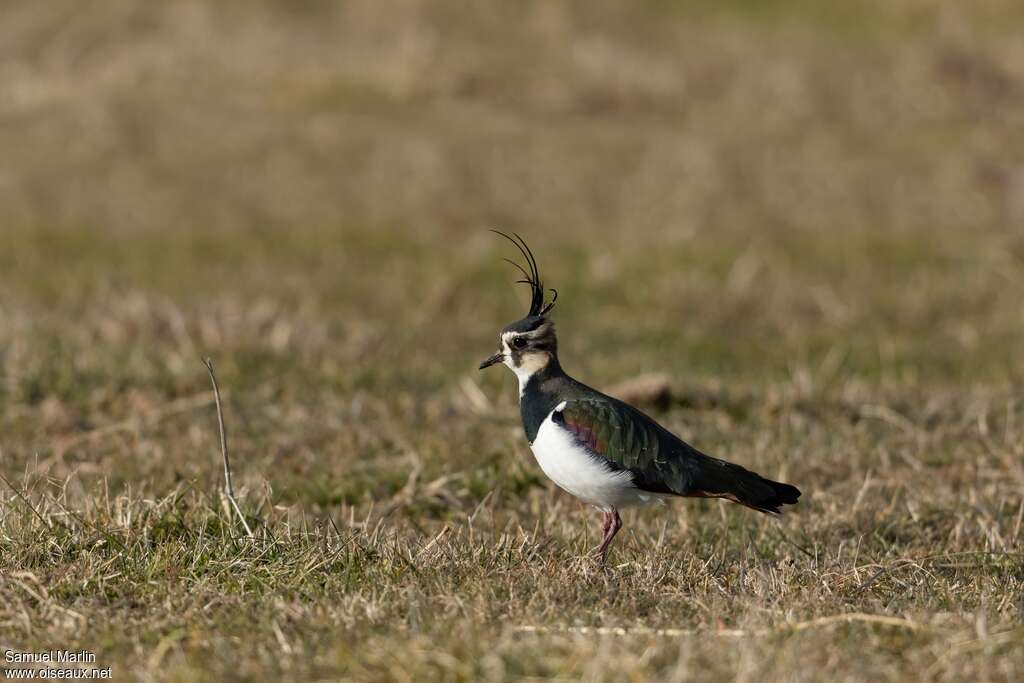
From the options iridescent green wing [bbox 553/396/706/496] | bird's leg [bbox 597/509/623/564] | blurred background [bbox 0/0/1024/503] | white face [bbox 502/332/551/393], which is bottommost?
blurred background [bbox 0/0/1024/503]

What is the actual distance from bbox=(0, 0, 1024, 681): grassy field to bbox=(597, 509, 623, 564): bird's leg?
0.13 meters

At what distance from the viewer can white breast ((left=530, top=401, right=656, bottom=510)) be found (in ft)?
14.5

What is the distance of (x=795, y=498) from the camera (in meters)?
4.57

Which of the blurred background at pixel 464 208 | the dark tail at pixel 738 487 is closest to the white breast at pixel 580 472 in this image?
the dark tail at pixel 738 487

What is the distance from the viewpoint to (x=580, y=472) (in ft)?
14.5

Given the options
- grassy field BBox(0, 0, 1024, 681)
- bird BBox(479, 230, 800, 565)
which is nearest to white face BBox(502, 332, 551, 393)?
bird BBox(479, 230, 800, 565)

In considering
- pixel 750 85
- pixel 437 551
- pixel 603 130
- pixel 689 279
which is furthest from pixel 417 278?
pixel 437 551

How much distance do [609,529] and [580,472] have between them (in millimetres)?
270

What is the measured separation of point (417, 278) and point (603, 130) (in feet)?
12.5

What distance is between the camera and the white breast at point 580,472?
4.41m

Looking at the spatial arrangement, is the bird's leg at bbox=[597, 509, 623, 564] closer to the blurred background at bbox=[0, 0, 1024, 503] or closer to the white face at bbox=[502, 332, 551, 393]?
the white face at bbox=[502, 332, 551, 393]

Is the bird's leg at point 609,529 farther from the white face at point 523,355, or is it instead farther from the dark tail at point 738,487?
the white face at point 523,355

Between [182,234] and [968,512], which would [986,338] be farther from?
[182,234]

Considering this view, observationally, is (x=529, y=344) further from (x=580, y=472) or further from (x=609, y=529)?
(x=609, y=529)
